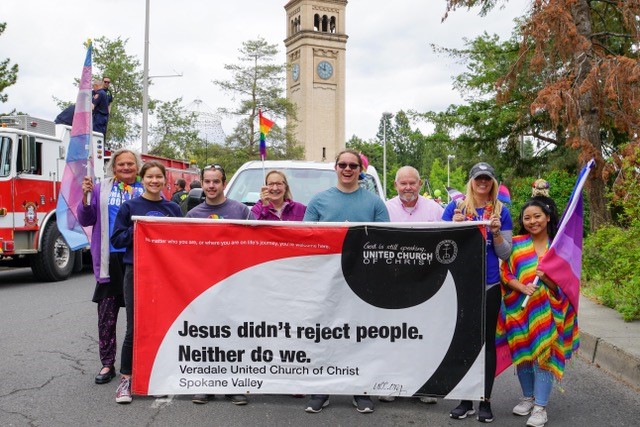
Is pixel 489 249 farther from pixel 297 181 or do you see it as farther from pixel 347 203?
pixel 297 181

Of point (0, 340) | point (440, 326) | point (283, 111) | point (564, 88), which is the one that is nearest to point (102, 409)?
point (440, 326)

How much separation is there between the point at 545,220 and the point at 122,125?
2814 centimetres

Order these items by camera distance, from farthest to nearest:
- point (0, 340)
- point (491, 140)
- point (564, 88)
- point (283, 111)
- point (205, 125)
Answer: point (283, 111), point (205, 125), point (491, 140), point (564, 88), point (0, 340)

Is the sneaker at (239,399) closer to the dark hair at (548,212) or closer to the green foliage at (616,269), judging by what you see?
the dark hair at (548,212)

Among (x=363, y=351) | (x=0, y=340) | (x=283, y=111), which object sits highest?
(x=283, y=111)

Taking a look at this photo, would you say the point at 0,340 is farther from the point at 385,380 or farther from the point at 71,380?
the point at 385,380

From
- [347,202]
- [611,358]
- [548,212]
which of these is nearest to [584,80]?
[611,358]

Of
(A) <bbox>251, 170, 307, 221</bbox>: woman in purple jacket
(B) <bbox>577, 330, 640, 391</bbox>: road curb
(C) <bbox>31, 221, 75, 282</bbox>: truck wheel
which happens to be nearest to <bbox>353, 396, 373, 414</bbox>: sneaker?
(A) <bbox>251, 170, 307, 221</bbox>: woman in purple jacket

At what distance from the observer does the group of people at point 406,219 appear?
192 inches

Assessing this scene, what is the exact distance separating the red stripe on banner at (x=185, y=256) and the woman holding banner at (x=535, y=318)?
1.31 metres

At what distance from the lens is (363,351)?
5.09 meters

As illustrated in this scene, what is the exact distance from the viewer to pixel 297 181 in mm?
8492

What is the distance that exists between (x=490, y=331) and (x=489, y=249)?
0.60 m

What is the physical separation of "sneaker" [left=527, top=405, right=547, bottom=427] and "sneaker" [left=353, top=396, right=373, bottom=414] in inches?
44.3
